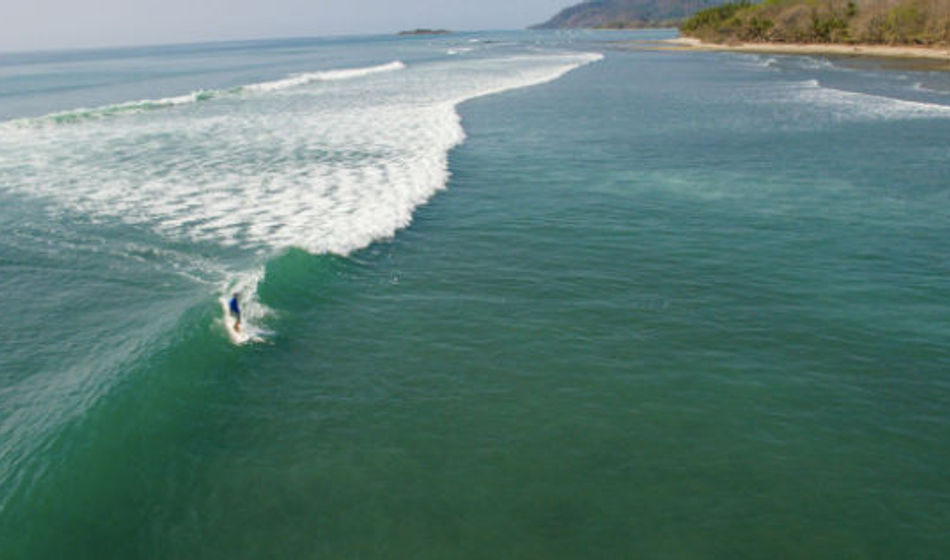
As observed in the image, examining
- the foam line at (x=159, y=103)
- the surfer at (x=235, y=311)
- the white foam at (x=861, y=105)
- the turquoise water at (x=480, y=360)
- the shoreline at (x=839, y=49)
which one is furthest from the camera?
the shoreline at (x=839, y=49)

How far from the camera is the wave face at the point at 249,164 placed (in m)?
19.1

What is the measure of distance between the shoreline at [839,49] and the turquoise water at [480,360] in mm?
71785

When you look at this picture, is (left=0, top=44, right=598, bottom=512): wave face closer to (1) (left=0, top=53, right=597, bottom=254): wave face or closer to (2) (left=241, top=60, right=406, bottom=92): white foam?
(1) (left=0, top=53, right=597, bottom=254): wave face

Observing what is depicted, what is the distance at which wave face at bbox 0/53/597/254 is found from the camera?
19109mm

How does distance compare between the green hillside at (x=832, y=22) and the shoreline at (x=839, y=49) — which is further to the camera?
the green hillside at (x=832, y=22)

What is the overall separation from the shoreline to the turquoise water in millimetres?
71785

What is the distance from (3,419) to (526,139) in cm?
2557

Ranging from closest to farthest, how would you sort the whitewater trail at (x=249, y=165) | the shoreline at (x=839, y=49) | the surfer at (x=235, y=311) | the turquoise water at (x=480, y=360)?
1. the turquoise water at (x=480, y=360)
2. the surfer at (x=235, y=311)
3. the whitewater trail at (x=249, y=165)
4. the shoreline at (x=839, y=49)

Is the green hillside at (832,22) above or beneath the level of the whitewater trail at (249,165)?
above

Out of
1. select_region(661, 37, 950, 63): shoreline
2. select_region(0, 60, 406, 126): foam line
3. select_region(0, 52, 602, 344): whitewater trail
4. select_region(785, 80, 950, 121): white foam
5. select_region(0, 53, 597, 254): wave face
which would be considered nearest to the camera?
select_region(0, 52, 602, 344): whitewater trail

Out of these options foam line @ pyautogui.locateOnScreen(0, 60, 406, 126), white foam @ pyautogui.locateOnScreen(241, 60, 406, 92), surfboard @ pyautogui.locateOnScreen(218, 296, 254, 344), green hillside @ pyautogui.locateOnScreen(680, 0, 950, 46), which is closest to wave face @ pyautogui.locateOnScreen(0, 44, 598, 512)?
surfboard @ pyautogui.locateOnScreen(218, 296, 254, 344)

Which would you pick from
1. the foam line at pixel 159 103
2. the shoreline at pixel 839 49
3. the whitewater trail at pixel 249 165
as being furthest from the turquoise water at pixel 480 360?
the shoreline at pixel 839 49

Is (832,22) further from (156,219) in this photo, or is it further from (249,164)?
(156,219)

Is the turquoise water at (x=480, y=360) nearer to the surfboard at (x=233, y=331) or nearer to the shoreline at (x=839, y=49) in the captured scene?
the surfboard at (x=233, y=331)
